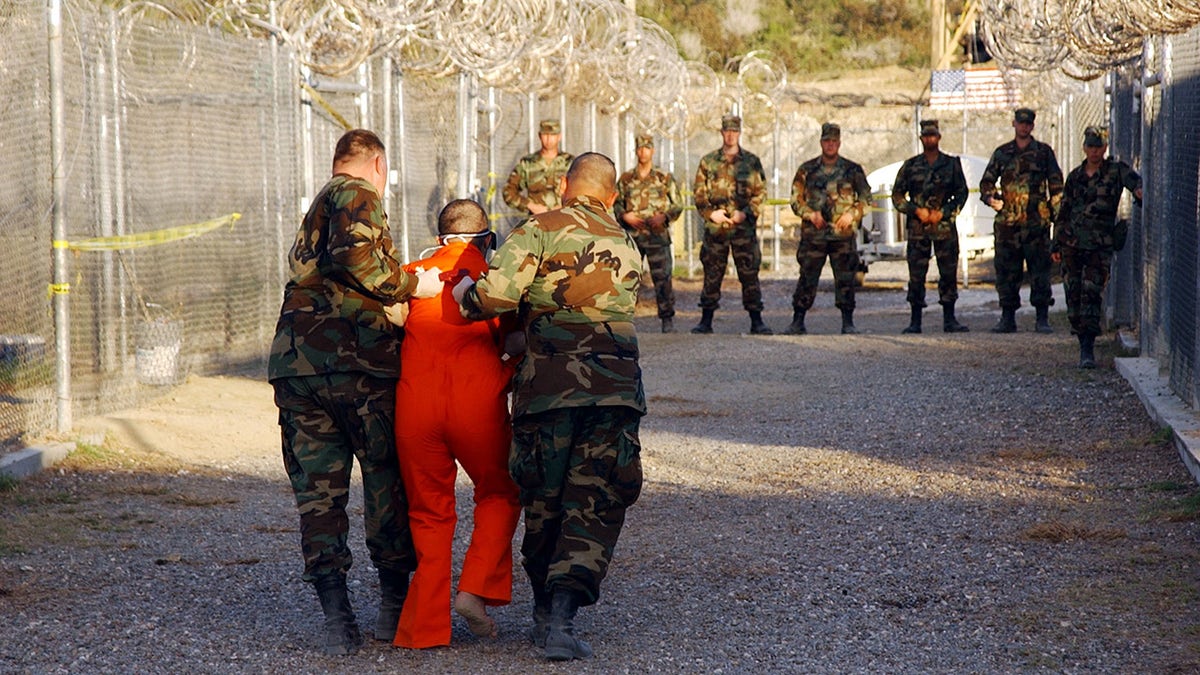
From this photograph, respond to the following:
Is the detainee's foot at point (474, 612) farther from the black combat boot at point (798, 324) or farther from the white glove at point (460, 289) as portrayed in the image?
the black combat boot at point (798, 324)

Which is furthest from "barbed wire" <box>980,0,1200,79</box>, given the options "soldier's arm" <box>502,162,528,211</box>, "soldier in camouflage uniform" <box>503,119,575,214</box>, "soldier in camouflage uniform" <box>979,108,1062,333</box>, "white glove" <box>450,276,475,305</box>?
"soldier's arm" <box>502,162,528,211</box>

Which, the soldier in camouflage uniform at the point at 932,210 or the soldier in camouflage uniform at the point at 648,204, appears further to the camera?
the soldier in camouflage uniform at the point at 648,204

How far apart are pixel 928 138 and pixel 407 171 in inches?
187

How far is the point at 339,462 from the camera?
186 inches

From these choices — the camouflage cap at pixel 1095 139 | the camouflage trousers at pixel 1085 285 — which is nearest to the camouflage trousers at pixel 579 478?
the camouflage trousers at pixel 1085 285

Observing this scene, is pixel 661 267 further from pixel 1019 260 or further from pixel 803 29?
pixel 803 29

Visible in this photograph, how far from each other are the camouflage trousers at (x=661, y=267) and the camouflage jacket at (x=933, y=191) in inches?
89.8

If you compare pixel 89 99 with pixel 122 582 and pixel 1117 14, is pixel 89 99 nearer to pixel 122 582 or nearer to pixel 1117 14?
pixel 122 582

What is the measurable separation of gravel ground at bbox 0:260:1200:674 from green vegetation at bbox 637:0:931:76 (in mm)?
36192

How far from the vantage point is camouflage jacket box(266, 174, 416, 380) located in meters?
4.57

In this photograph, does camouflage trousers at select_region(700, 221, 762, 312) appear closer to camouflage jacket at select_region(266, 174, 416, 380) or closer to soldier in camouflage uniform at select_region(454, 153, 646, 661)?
soldier in camouflage uniform at select_region(454, 153, 646, 661)

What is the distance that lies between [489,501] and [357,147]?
1.18 metres

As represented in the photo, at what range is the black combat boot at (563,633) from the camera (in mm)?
4527

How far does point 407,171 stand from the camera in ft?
41.2
